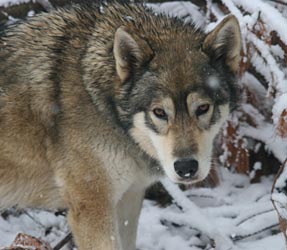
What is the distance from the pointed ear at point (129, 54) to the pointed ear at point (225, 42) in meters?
0.38

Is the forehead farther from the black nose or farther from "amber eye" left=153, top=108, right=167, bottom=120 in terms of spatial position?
the black nose

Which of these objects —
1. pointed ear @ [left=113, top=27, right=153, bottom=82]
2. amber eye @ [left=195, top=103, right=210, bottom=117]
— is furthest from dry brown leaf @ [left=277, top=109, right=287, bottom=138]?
pointed ear @ [left=113, top=27, right=153, bottom=82]

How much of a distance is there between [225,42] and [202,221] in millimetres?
1804

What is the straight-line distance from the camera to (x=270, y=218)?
597 centimetres

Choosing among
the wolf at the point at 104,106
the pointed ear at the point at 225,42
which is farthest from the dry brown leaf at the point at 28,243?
the pointed ear at the point at 225,42

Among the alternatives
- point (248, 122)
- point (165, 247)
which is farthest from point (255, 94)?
point (165, 247)

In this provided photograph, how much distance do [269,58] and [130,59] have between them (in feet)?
4.41

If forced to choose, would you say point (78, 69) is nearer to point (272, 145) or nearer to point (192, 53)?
point (192, 53)

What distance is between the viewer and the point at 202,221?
585 centimetres

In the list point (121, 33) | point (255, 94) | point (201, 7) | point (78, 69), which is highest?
point (121, 33)

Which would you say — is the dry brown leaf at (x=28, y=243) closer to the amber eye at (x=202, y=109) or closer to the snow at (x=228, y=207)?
the snow at (x=228, y=207)

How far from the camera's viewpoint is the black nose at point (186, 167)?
13.9 feet

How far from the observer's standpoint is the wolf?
4.38 metres

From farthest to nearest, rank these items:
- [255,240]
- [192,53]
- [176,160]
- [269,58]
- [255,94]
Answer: [255,94], [255,240], [269,58], [192,53], [176,160]
